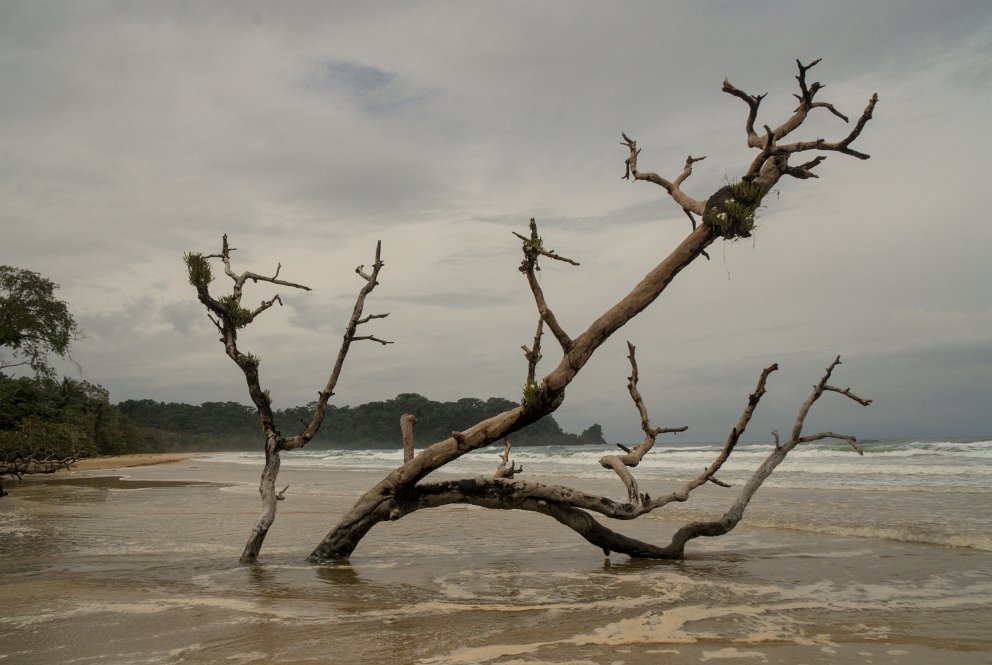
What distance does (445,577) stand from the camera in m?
8.07

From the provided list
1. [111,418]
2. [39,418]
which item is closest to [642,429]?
[39,418]

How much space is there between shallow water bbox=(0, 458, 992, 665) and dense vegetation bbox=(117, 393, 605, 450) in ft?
258

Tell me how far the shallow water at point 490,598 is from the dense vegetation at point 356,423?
7866 centimetres

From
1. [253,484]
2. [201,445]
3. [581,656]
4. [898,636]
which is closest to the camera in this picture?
[581,656]

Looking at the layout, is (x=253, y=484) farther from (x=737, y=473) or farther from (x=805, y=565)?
(x=805, y=565)

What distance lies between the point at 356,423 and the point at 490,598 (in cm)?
9588

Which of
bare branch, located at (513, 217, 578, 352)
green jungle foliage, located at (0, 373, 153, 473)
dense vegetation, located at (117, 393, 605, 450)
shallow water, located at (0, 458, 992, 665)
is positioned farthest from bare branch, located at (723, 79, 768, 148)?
dense vegetation, located at (117, 393, 605, 450)

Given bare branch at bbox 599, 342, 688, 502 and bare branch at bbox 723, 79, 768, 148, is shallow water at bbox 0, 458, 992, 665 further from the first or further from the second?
bare branch at bbox 723, 79, 768, 148

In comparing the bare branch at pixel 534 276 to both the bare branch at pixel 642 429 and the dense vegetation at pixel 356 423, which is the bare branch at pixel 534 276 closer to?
the bare branch at pixel 642 429

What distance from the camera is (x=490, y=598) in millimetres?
6977

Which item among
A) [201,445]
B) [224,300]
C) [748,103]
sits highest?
[748,103]

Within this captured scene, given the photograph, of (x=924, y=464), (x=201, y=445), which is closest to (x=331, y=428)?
(x=201, y=445)

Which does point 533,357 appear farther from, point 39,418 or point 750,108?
point 39,418

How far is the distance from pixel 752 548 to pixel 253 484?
1955 centimetres
